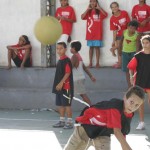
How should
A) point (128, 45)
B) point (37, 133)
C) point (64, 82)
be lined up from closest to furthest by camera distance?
point (37, 133) → point (64, 82) → point (128, 45)

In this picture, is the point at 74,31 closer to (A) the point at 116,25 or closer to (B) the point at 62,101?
(A) the point at 116,25

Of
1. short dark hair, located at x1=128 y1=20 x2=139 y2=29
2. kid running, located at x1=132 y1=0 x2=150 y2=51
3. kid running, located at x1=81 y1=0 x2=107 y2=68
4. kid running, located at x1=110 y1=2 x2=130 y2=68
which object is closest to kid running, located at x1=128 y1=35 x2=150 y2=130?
short dark hair, located at x1=128 y1=20 x2=139 y2=29

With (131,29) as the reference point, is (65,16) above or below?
above

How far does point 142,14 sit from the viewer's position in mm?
10812

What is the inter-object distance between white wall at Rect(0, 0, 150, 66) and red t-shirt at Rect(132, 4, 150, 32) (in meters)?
0.51

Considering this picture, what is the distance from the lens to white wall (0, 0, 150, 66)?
11.5 m

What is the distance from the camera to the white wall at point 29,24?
37.8 ft

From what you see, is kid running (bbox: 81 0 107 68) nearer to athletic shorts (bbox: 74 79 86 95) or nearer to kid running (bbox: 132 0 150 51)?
kid running (bbox: 132 0 150 51)

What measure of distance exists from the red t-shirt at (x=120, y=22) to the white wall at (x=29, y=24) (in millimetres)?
317

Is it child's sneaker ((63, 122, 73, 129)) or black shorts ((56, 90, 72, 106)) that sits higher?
black shorts ((56, 90, 72, 106))

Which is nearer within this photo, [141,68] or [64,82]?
[141,68]

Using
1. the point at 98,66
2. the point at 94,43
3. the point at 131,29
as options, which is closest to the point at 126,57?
the point at 131,29

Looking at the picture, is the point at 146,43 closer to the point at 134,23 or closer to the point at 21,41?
the point at 134,23

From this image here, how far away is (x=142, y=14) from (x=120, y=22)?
0.49 metres
